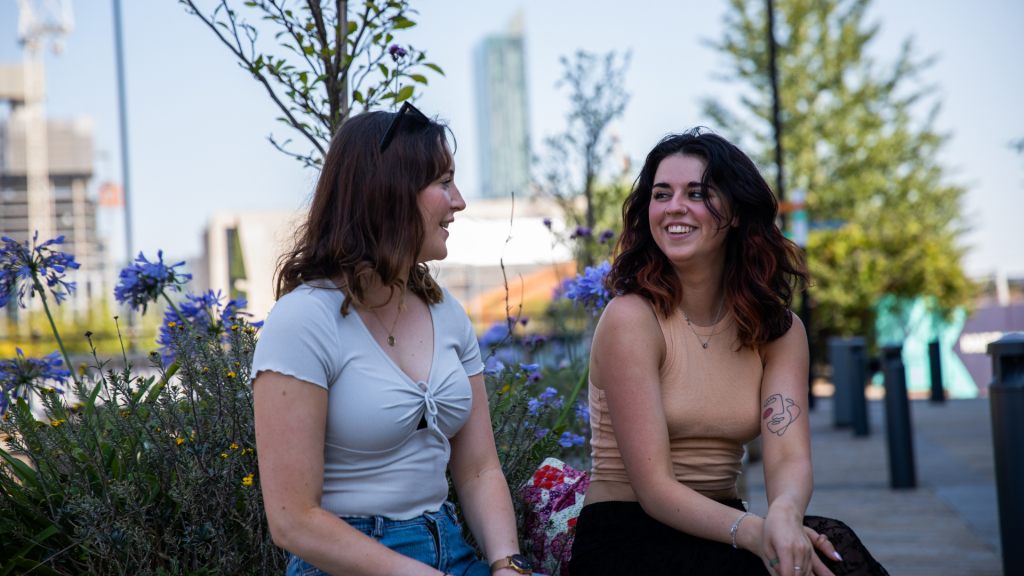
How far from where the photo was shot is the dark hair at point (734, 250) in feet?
7.06

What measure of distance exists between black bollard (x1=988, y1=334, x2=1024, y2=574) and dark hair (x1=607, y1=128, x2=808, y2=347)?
4.33 feet

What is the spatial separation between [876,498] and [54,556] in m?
5.02

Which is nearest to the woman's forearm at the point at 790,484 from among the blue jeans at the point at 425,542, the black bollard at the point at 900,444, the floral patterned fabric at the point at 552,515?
the floral patterned fabric at the point at 552,515

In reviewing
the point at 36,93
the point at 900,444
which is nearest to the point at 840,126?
the point at 900,444

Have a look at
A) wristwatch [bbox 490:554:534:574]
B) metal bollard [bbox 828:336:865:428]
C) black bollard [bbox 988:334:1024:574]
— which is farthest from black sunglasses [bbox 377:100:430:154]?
metal bollard [bbox 828:336:865:428]

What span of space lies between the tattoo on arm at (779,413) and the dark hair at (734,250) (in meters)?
0.16

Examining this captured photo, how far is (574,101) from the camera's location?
19.0 feet

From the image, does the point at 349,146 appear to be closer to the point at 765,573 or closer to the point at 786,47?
the point at 765,573

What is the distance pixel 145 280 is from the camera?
2.59 meters

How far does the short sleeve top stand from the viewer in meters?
1.49

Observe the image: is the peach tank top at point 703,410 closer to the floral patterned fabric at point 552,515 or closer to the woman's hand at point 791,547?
the floral patterned fabric at point 552,515

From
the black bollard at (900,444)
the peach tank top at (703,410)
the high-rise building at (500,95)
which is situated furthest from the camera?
the high-rise building at (500,95)

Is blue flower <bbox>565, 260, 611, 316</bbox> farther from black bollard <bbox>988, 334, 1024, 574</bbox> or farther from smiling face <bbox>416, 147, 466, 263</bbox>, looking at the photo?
black bollard <bbox>988, 334, 1024, 574</bbox>

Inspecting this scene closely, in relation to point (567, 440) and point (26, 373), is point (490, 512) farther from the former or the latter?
point (26, 373)
